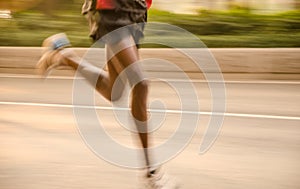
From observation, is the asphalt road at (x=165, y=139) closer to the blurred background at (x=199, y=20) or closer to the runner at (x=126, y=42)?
the runner at (x=126, y=42)

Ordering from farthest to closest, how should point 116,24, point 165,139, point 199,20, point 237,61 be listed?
point 199,20, point 237,61, point 165,139, point 116,24

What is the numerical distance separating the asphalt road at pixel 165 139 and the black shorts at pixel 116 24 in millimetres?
878

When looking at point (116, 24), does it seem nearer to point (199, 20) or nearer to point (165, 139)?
point (165, 139)

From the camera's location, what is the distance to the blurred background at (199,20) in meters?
8.99

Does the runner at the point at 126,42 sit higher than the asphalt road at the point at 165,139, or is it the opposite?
the runner at the point at 126,42

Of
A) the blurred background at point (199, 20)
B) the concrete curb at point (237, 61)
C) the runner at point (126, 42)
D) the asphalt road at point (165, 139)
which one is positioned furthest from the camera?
the blurred background at point (199, 20)

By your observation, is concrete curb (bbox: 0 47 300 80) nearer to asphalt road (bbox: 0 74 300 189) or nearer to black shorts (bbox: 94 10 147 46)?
asphalt road (bbox: 0 74 300 189)

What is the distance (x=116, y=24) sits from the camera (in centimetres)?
324

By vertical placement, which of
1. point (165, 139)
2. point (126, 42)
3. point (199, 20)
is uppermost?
point (126, 42)

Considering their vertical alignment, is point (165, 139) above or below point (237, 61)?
above

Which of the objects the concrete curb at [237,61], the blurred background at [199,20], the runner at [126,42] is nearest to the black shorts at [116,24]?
the runner at [126,42]

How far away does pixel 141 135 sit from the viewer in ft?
10.9

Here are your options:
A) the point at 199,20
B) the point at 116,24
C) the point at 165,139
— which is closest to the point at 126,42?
the point at 116,24

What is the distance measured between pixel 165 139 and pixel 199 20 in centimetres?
524
